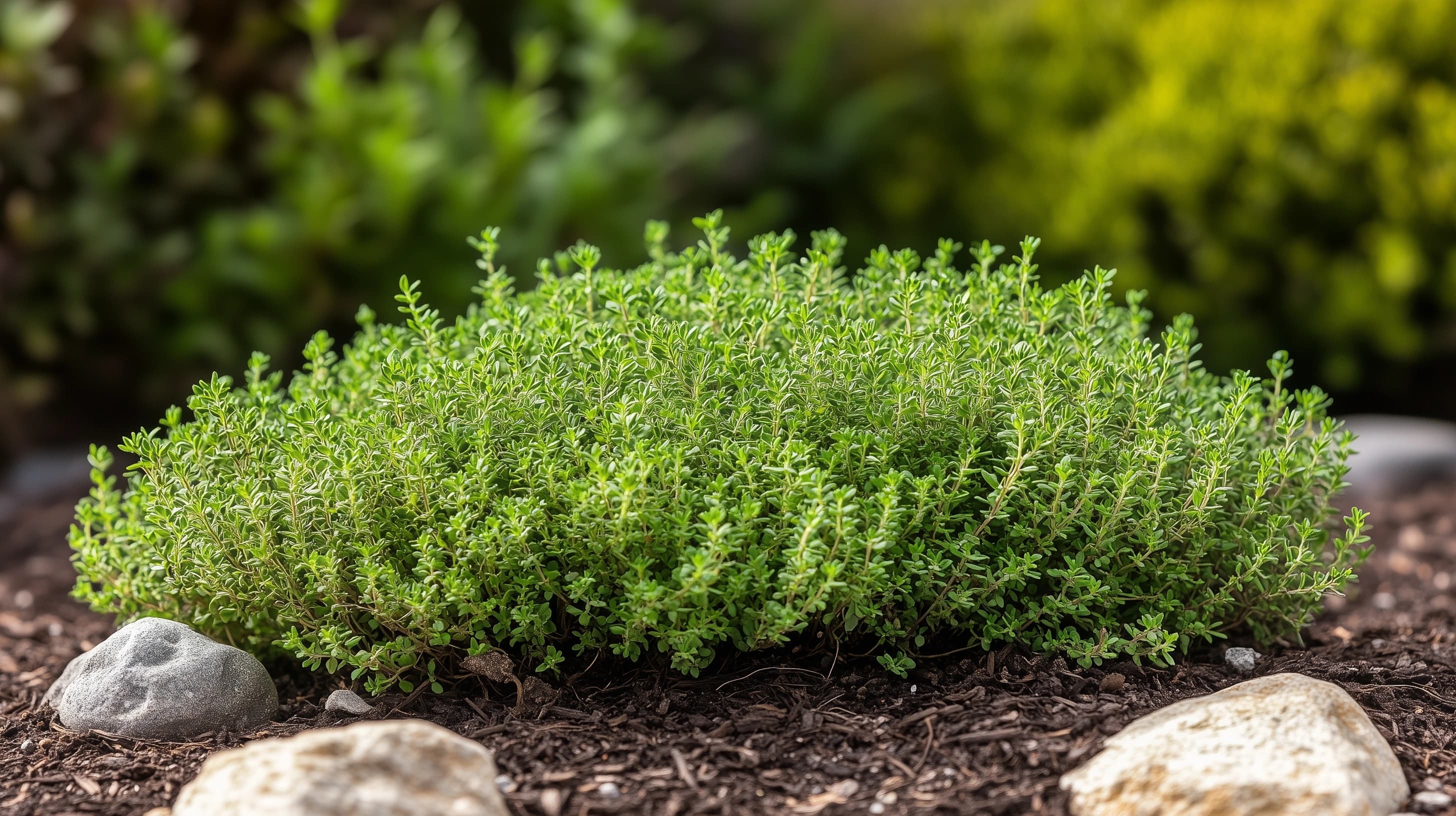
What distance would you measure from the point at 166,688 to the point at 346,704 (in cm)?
39

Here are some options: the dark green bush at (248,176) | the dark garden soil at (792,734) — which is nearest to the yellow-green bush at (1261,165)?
the dark green bush at (248,176)

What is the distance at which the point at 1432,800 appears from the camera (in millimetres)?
2338

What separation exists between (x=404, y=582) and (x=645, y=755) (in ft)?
1.99

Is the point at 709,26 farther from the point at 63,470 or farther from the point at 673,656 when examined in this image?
the point at 673,656

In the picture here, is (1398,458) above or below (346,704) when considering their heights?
above

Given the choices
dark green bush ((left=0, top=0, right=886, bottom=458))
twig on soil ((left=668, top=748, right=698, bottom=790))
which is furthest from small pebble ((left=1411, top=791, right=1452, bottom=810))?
dark green bush ((left=0, top=0, right=886, bottom=458))

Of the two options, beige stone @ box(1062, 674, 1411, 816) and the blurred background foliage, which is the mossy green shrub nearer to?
beige stone @ box(1062, 674, 1411, 816)

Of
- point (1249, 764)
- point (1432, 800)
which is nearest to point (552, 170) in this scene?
point (1249, 764)

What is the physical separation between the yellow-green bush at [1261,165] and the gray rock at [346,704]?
15.5 ft

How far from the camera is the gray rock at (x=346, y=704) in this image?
271 centimetres

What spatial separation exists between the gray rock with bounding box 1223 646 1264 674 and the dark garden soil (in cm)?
2

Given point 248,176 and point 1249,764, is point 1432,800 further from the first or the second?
point 248,176

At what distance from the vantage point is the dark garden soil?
234cm

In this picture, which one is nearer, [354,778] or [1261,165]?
[354,778]
